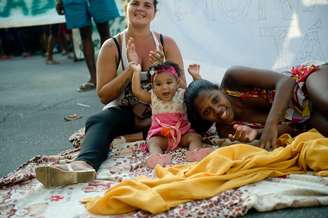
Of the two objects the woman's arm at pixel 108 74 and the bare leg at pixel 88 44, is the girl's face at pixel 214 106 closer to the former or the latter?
the woman's arm at pixel 108 74

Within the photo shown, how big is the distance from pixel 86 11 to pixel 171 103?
223cm

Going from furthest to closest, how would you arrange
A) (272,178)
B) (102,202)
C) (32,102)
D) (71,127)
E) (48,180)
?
(32,102) < (71,127) < (48,180) < (272,178) < (102,202)

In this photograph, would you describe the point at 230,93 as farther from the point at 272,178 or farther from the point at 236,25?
the point at 236,25

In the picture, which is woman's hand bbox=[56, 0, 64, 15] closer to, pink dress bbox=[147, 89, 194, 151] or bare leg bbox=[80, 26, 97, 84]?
bare leg bbox=[80, 26, 97, 84]

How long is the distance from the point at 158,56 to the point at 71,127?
3.43 feet

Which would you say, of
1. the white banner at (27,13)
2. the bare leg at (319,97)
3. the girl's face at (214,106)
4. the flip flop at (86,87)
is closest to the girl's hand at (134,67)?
the girl's face at (214,106)

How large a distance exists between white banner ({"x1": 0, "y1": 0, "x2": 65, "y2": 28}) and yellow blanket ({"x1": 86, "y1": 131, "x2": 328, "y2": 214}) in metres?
5.64

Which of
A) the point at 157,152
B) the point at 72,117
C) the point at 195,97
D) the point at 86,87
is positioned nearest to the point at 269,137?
the point at 195,97

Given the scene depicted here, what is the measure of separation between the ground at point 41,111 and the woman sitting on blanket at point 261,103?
2.09ft

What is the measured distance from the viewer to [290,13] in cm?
304

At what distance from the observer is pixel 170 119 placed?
2389mm

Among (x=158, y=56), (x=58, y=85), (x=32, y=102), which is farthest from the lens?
(x=58, y=85)

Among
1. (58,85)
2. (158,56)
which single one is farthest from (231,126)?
(58,85)

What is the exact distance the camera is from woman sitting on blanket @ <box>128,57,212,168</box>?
2.33 metres
